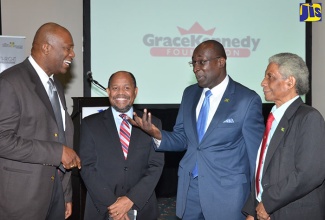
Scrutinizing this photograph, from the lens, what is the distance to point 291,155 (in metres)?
2.61

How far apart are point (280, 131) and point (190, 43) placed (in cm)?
373

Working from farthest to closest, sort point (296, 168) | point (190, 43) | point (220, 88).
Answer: point (190, 43)
point (220, 88)
point (296, 168)

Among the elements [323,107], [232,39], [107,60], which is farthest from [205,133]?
[323,107]

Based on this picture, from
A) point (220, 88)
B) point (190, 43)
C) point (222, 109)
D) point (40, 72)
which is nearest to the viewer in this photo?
point (40, 72)

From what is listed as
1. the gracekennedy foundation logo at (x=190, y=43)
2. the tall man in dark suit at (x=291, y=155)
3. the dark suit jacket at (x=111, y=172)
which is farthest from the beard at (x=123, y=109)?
the gracekennedy foundation logo at (x=190, y=43)

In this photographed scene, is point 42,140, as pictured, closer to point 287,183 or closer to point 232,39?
point 287,183

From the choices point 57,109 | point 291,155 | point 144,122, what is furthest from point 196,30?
point 291,155

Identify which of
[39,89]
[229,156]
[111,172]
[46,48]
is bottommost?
[111,172]

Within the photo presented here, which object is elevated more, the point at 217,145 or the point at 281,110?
the point at 281,110

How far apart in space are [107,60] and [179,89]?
109 centimetres

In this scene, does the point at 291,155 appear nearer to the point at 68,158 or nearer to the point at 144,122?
the point at 144,122

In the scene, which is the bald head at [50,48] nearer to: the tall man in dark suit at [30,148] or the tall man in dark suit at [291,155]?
the tall man in dark suit at [30,148]

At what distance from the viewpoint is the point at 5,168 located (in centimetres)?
271

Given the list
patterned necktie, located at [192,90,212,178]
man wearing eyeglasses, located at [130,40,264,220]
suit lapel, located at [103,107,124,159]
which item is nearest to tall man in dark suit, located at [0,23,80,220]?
suit lapel, located at [103,107,124,159]
